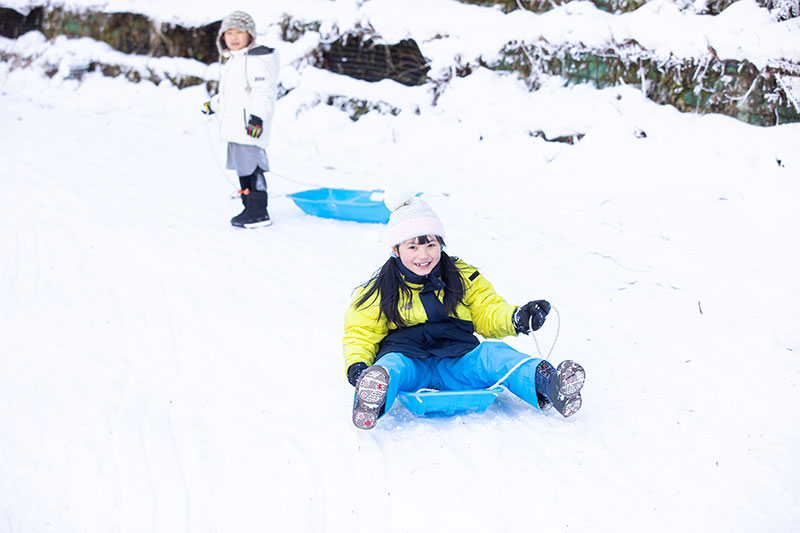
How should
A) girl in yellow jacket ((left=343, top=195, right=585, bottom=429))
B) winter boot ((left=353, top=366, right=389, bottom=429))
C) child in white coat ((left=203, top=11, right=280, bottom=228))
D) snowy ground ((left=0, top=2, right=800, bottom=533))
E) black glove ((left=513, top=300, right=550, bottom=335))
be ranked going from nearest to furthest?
1. snowy ground ((left=0, top=2, right=800, bottom=533))
2. winter boot ((left=353, top=366, right=389, bottom=429))
3. black glove ((left=513, top=300, right=550, bottom=335))
4. girl in yellow jacket ((left=343, top=195, right=585, bottom=429))
5. child in white coat ((left=203, top=11, right=280, bottom=228))

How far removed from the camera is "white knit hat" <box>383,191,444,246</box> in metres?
2.21

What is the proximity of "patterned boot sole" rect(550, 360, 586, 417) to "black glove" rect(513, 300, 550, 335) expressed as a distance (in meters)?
0.17

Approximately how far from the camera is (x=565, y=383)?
6.35 ft

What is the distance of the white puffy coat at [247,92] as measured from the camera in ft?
13.3

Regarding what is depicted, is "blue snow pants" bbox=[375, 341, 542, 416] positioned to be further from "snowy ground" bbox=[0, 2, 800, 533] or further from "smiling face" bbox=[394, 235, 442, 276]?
"smiling face" bbox=[394, 235, 442, 276]

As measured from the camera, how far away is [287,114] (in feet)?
23.0

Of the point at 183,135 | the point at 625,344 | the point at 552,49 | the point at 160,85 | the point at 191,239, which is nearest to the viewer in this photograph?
the point at 625,344

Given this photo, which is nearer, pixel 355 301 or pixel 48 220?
pixel 355 301

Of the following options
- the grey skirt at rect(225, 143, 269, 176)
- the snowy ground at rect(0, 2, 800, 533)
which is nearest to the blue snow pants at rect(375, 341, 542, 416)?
the snowy ground at rect(0, 2, 800, 533)

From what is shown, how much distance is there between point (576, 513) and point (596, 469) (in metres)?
0.22

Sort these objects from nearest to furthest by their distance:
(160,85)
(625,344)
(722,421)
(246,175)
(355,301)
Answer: (722,421) < (355,301) < (625,344) < (246,175) < (160,85)

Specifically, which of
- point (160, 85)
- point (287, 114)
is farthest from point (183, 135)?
point (160, 85)

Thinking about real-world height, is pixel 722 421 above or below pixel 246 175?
below

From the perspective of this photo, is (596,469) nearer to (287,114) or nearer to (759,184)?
(759,184)
